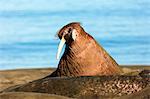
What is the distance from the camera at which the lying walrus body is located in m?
8.37

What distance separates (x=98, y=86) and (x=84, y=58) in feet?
9.09

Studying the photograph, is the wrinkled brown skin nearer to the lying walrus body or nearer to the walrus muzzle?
the walrus muzzle

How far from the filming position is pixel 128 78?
8.70 metres

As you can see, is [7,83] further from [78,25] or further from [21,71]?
[78,25]

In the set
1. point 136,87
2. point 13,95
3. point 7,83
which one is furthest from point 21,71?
point 13,95

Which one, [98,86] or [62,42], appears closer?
[98,86]

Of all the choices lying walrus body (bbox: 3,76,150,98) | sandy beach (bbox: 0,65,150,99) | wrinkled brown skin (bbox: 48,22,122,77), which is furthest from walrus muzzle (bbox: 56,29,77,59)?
sandy beach (bbox: 0,65,150,99)

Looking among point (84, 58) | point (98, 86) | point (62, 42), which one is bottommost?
point (98, 86)

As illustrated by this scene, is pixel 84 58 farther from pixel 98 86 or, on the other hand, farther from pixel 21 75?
pixel 21 75

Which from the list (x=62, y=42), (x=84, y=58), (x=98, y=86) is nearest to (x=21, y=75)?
(x=84, y=58)

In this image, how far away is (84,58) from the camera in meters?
11.3

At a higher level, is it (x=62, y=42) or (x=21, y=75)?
(x=62, y=42)

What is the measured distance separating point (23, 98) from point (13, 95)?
18cm

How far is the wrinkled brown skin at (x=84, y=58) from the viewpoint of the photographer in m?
11.2
